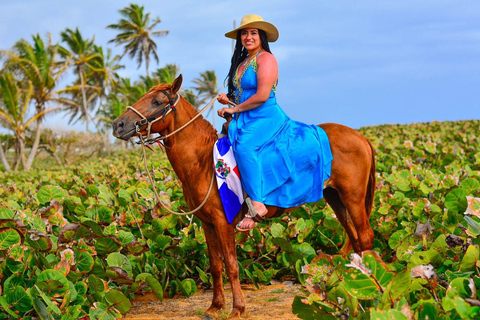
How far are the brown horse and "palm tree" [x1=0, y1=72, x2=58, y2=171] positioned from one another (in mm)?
32325

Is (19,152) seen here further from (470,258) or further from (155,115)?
(470,258)

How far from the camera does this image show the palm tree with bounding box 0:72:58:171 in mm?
32719

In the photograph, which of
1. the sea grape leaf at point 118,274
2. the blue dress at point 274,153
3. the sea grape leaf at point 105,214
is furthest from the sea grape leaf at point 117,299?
the sea grape leaf at point 105,214

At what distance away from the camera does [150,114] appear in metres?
4.10

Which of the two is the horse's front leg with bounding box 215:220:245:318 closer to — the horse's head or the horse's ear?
the horse's head

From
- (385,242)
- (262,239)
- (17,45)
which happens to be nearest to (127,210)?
(262,239)

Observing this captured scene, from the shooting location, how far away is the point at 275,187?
4.26 metres

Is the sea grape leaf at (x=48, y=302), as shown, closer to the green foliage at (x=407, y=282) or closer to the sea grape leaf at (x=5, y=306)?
the sea grape leaf at (x=5, y=306)

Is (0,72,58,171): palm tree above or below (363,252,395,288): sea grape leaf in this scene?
above

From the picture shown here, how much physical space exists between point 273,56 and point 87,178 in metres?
6.38

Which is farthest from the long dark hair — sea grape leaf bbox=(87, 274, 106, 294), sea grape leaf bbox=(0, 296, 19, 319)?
sea grape leaf bbox=(0, 296, 19, 319)

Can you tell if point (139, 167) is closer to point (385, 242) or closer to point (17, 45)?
point (385, 242)

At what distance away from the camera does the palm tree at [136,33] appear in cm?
5172

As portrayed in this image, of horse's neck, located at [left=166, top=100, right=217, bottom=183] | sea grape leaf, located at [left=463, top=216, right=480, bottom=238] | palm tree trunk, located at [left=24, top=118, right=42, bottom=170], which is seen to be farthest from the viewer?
palm tree trunk, located at [left=24, top=118, right=42, bottom=170]
